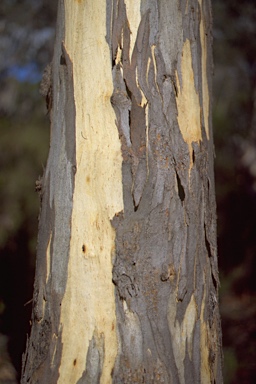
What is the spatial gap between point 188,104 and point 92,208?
0.41 m

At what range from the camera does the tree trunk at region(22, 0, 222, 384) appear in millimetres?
1321

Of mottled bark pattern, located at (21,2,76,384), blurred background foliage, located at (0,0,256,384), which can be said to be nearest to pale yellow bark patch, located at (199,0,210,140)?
mottled bark pattern, located at (21,2,76,384)

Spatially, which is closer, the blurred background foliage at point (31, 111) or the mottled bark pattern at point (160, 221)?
the mottled bark pattern at point (160, 221)

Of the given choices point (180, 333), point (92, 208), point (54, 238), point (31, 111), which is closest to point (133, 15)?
point (92, 208)

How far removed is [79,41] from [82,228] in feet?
1.81

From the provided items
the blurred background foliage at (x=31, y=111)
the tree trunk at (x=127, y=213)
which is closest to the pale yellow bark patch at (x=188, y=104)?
the tree trunk at (x=127, y=213)

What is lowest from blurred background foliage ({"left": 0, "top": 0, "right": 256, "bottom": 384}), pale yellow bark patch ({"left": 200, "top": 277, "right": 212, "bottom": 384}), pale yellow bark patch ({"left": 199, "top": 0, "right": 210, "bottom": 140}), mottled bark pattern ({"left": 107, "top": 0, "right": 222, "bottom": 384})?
pale yellow bark patch ({"left": 200, "top": 277, "right": 212, "bottom": 384})

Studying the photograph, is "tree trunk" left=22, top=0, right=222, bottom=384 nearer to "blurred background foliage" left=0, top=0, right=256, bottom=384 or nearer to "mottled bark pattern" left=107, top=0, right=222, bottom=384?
"mottled bark pattern" left=107, top=0, right=222, bottom=384

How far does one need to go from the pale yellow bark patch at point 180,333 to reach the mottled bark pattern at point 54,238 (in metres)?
0.30

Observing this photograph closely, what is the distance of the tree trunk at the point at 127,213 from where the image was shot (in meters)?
1.32

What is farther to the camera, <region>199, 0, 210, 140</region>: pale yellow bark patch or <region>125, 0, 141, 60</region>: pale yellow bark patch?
<region>199, 0, 210, 140</region>: pale yellow bark patch

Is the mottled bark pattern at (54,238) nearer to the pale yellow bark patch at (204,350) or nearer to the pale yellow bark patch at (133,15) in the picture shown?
the pale yellow bark patch at (133,15)

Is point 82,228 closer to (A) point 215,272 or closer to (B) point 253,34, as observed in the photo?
(A) point 215,272

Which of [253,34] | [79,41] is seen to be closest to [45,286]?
[79,41]
